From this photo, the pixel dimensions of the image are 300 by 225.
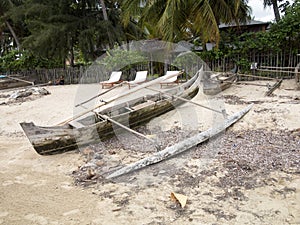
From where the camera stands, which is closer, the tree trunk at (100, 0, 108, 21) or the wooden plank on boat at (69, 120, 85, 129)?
the wooden plank on boat at (69, 120, 85, 129)

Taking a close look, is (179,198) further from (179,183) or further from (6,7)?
(6,7)

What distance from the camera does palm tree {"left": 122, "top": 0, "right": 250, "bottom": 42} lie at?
25.2 feet

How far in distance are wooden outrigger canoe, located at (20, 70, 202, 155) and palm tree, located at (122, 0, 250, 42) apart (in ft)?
10.1

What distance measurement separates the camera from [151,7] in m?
8.62

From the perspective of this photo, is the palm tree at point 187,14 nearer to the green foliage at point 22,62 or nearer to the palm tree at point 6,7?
the green foliage at point 22,62

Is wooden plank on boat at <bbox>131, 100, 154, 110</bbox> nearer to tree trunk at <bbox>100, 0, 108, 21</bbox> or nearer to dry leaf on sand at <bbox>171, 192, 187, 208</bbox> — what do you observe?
dry leaf on sand at <bbox>171, 192, 187, 208</bbox>

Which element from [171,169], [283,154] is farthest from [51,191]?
[283,154]

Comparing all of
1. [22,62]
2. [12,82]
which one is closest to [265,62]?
[12,82]

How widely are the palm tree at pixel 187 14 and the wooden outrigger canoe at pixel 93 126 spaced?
3.08m

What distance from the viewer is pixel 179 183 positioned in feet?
9.95

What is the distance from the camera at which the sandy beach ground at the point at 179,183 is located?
2469 millimetres

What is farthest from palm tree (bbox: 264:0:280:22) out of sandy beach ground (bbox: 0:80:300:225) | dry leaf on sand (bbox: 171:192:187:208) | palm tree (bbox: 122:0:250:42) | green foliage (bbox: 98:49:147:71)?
dry leaf on sand (bbox: 171:192:187:208)

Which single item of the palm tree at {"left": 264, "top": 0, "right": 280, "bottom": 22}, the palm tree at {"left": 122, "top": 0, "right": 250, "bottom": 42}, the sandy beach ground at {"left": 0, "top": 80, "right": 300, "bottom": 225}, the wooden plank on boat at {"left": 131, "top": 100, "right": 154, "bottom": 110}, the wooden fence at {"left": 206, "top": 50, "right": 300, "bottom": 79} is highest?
the palm tree at {"left": 264, "top": 0, "right": 280, "bottom": 22}

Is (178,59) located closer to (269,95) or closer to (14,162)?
(269,95)
